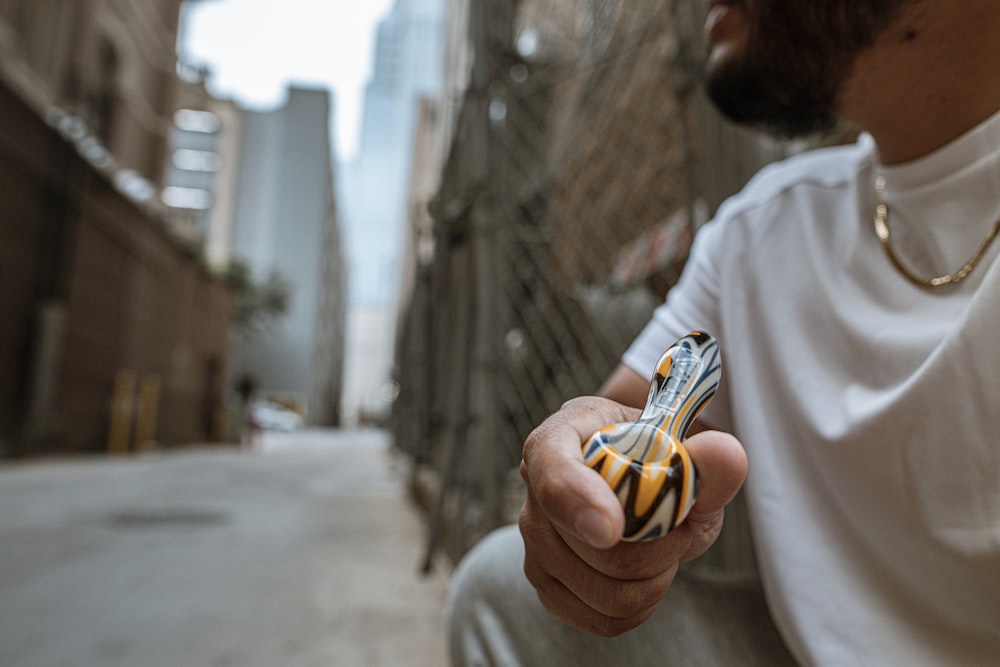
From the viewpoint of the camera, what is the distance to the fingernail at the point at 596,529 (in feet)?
1.22

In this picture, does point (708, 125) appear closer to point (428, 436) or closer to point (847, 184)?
point (847, 184)

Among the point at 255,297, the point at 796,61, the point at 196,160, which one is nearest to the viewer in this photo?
the point at 796,61

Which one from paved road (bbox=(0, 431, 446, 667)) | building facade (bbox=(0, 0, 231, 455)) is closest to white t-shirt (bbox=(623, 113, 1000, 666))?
paved road (bbox=(0, 431, 446, 667))

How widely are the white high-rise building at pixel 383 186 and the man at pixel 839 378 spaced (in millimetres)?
13938

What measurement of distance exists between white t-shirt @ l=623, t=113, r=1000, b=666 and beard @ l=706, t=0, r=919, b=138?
0.09 metres

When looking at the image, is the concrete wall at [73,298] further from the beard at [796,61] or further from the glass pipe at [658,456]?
the glass pipe at [658,456]

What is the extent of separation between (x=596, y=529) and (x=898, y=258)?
1.98 ft

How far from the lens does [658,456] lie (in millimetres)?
395

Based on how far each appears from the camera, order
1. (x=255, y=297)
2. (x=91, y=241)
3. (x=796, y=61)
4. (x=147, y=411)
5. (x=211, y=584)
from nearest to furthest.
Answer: (x=796, y=61) → (x=211, y=584) → (x=91, y=241) → (x=147, y=411) → (x=255, y=297)

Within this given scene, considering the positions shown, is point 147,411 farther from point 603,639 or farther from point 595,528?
point 595,528

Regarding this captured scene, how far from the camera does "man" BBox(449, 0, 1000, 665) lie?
1.94 feet

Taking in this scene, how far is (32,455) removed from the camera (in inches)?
316

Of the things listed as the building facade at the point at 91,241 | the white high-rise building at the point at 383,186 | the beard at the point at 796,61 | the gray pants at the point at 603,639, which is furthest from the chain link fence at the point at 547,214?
the white high-rise building at the point at 383,186

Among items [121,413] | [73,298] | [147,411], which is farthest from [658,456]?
[147,411]
